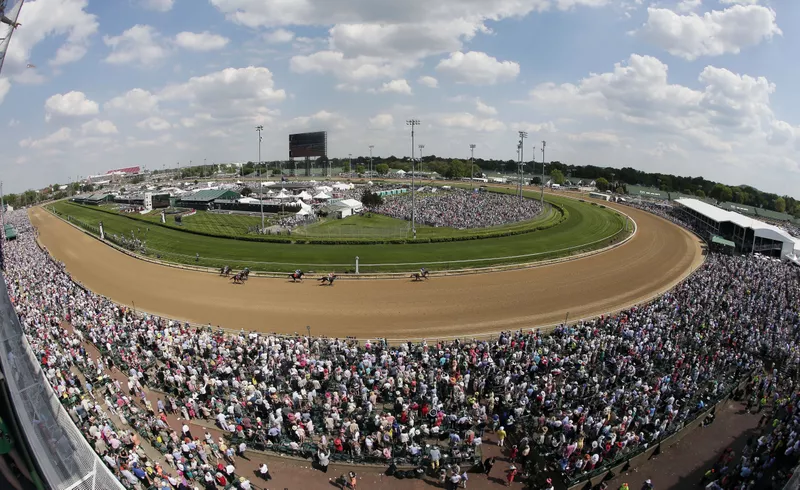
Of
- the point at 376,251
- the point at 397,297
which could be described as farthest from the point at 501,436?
the point at 376,251

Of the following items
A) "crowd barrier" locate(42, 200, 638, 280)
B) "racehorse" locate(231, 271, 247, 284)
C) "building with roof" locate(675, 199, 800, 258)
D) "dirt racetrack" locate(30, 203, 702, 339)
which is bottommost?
"dirt racetrack" locate(30, 203, 702, 339)

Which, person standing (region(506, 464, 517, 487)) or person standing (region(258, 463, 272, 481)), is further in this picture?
person standing (region(506, 464, 517, 487))

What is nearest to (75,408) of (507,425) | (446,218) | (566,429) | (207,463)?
(207,463)

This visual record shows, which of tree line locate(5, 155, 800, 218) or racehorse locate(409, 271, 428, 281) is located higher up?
tree line locate(5, 155, 800, 218)

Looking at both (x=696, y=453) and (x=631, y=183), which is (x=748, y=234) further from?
(x=631, y=183)

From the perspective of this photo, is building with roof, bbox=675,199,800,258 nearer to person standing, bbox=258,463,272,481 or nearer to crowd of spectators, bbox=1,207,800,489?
crowd of spectators, bbox=1,207,800,489

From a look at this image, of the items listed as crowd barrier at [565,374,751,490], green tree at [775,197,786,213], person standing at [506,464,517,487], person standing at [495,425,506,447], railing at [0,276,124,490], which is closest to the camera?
railing at [0,276,124,490]

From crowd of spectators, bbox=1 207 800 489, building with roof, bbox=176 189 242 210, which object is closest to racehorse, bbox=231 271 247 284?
crowd of spectators, bbox=1 207 800 489

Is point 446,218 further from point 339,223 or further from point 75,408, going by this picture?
point 75,408
